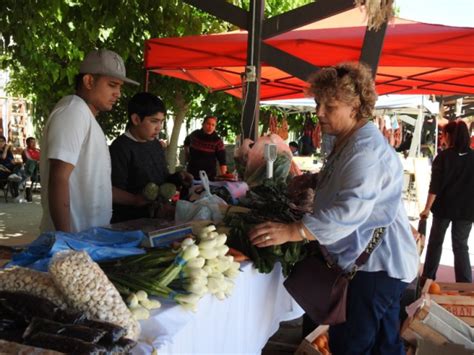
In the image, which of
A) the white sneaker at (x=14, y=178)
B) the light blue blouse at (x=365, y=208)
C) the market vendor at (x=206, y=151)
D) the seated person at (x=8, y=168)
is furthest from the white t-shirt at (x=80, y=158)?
the seated person at (x=8, y=168)

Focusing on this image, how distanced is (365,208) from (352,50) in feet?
14.7

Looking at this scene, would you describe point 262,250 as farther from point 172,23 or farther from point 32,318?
point 172,23

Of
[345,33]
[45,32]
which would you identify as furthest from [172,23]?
[345,33]

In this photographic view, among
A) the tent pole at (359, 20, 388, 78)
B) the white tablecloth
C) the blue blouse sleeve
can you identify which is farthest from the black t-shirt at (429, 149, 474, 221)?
the blue blouse sleeve

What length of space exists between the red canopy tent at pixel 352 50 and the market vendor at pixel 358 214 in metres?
2.56

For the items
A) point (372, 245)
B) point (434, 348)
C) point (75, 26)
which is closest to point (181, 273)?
point (372, 245)

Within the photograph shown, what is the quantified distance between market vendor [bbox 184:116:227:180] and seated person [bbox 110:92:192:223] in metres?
4.82

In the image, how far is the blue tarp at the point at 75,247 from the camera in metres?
1.96

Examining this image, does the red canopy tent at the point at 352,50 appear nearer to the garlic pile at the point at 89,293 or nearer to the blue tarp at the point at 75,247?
the blue tarp at the point at 75,247

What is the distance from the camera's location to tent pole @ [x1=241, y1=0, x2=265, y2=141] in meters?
4.29

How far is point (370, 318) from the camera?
2.41 metres

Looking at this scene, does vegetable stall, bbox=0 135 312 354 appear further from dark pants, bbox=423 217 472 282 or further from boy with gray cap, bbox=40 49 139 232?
dark pants, bbox=423 217 472 282

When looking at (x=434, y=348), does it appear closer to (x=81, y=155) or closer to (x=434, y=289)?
(x=434, y=289)

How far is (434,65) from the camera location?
20.0 feet
